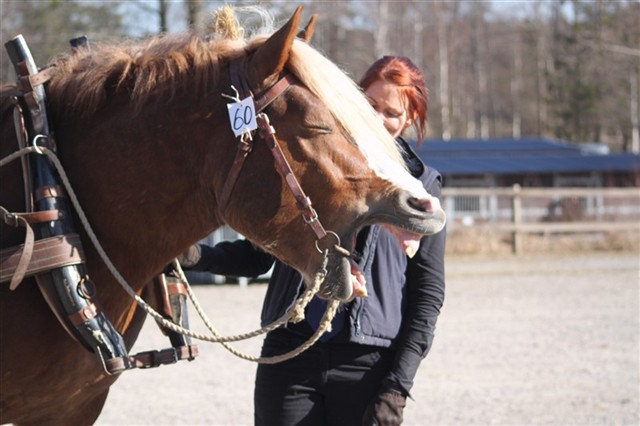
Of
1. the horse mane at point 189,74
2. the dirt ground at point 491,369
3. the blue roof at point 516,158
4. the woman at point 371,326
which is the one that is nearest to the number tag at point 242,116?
the horse mane at point 189,74

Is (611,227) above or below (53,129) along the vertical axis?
below

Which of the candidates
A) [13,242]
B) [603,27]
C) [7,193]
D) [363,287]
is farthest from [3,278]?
[603,27]

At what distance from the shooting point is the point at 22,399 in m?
2.61

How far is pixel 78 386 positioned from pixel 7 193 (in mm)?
629

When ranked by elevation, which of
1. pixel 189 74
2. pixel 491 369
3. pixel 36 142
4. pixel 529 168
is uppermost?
pixel 189 74

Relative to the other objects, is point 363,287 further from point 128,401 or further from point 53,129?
point 128,401

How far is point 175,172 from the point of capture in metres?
2.67

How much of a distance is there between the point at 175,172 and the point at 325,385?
1.00 meters

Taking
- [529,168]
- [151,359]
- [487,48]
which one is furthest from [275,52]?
[487,48]

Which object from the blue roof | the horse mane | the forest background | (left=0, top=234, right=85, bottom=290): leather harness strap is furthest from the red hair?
the blue roof

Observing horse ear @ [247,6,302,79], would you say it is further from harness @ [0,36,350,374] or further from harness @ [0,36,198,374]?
harness @ [0,36,198,374]

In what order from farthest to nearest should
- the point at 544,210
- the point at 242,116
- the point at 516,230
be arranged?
the point at 544,210 < the point at 516,230 < the point at 242,116

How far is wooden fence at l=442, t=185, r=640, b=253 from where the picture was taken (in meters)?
20.9

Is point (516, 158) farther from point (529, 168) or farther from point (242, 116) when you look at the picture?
point (242, 116)
